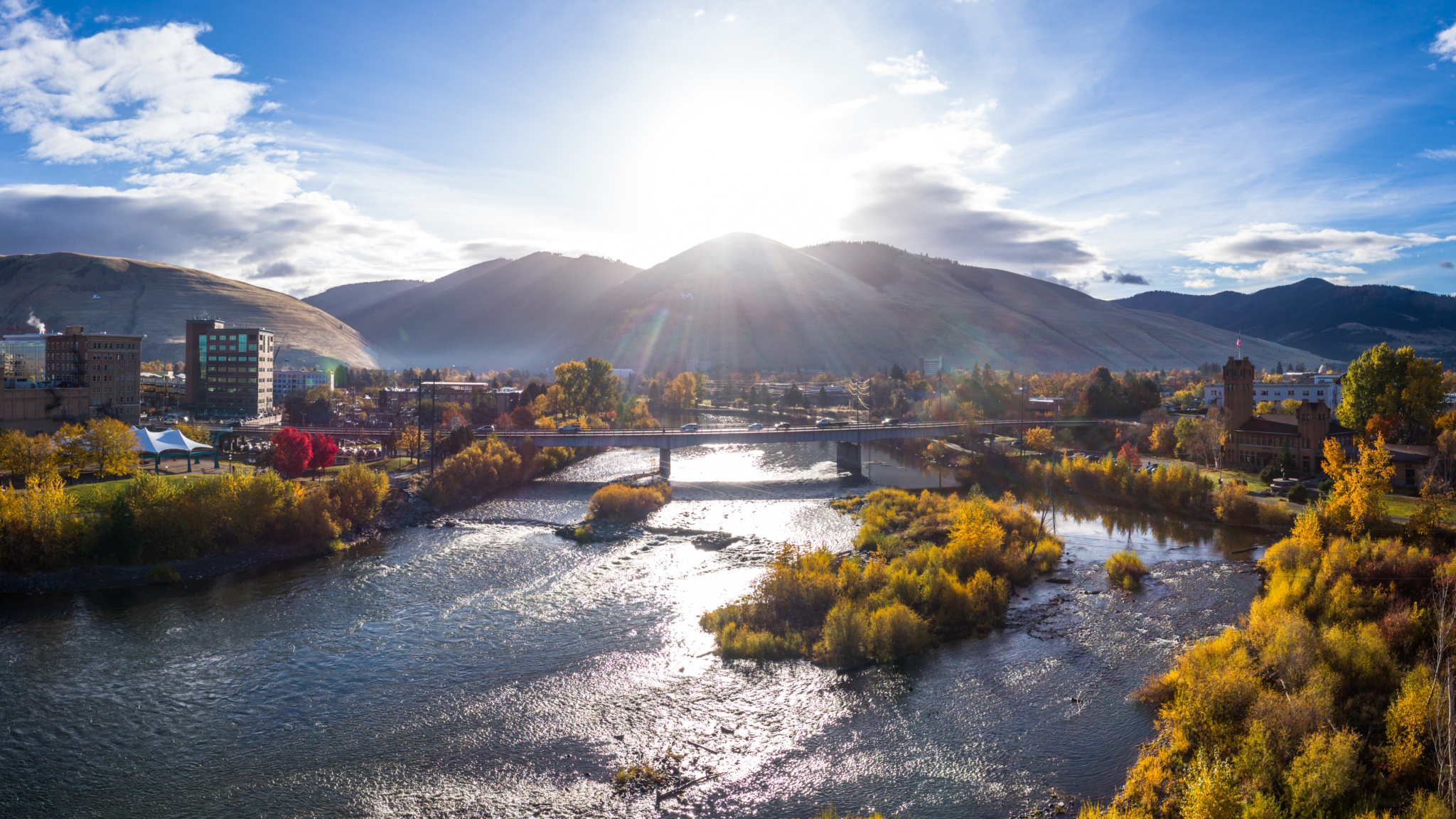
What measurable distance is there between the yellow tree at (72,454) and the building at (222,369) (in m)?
57.0

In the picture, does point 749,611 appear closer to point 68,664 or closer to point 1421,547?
point 68,664

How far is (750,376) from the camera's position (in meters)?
190

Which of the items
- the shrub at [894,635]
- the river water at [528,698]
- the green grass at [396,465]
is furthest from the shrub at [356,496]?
the shrub at [894,635]

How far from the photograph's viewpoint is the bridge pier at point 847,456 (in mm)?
73188

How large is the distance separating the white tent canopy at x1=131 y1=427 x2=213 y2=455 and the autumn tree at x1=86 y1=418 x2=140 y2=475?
1743mm

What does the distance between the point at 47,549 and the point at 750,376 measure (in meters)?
161

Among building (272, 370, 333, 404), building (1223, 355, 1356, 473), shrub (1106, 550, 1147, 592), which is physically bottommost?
shrub (1106, 550, 1147, 592)

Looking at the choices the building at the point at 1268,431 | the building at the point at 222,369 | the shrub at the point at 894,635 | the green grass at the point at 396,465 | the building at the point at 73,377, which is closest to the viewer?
the shrub at the point at 894,635

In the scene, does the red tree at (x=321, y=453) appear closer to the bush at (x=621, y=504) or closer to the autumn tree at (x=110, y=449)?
the autumn tree at (x=110, y=449)

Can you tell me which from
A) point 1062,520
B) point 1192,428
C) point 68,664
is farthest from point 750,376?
point 68,664

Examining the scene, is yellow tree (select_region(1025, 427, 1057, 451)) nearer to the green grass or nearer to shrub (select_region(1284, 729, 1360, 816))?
the green grass

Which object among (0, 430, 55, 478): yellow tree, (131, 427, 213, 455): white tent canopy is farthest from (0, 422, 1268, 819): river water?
(131, 427, 213, 455): white tent canopy

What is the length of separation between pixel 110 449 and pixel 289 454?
1017 cm

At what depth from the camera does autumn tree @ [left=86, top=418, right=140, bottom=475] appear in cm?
4631
